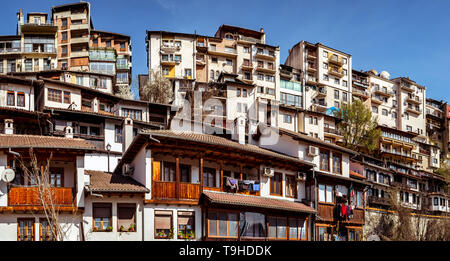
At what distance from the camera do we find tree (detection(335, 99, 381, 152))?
6975 centimetres

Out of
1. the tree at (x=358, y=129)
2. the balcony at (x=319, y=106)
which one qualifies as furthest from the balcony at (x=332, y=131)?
the balcony at (x=319, y=106)

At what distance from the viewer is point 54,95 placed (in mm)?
45562

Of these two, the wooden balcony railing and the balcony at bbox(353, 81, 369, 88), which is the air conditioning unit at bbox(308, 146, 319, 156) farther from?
the balcony at bbox(353, 81, 369, 88)

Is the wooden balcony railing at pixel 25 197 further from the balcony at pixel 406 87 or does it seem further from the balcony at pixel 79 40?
the balcony at pixel 406 87

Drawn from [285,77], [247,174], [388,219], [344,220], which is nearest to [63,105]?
[247,174]

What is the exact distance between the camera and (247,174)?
32031 millimetres

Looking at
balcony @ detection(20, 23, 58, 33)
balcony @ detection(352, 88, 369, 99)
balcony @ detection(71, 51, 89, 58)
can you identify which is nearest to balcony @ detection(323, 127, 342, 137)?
balcony @ detection(352, 88, 369, 99)

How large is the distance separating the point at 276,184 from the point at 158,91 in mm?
32002

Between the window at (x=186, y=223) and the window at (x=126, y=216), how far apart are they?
7.63 ft

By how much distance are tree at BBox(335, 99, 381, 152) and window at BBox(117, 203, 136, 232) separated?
46.3m

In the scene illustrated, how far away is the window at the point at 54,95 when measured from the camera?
4522cm

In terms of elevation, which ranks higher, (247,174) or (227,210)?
(247,174)
